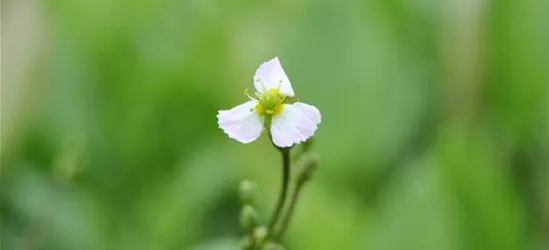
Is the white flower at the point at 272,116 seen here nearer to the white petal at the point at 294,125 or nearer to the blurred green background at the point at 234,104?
the white petal at the point at 294,125

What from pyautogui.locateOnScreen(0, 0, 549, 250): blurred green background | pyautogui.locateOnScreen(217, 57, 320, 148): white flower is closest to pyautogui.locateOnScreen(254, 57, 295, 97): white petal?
pyautogui.locateOnScreen(217, 57, 320, 148): white flower

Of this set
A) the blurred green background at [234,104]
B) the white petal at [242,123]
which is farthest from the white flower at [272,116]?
the blurred green background at [234,104]

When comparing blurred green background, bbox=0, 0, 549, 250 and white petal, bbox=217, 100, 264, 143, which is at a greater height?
blurred green background, bbox=0, 0, 549, 250

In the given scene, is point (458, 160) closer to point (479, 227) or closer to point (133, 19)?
point (479, 227)

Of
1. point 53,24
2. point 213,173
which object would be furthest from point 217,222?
point 53,24

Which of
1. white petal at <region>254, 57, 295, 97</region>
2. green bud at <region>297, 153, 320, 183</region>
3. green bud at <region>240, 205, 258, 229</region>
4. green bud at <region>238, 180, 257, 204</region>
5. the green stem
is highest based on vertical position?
white petal at <region>254, 57, 295, 97</region>

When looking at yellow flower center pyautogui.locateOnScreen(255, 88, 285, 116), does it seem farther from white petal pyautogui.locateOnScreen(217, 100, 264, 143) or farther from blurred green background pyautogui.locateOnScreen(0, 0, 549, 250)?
blurred green background pyautogui.locateOnScreen(0, 0, 549, 250)
